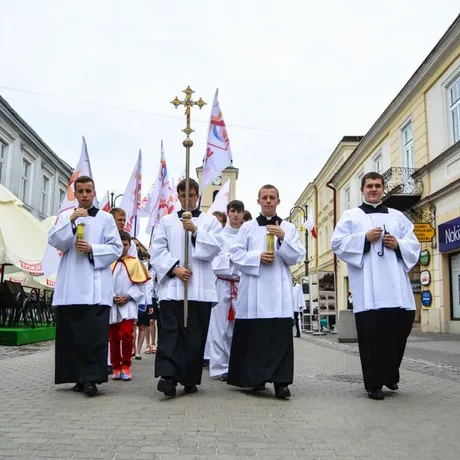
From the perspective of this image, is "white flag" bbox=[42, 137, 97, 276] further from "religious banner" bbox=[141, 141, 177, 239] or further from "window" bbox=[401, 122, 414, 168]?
"window" bbox=[401, 122, 414, 168]

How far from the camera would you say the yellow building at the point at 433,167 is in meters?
17.6

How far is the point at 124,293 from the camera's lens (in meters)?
7.58

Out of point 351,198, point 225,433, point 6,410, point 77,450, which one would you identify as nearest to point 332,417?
point 225,433

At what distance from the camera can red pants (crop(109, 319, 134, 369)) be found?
282 inches

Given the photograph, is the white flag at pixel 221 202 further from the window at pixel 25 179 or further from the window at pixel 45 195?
the window at pixel 45 195

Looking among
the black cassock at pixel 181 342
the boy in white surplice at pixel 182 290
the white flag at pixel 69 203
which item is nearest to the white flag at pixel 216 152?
the boy in white surplice at pixel 182 290

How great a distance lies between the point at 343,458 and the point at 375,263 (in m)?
2.76

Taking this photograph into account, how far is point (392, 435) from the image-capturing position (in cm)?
395

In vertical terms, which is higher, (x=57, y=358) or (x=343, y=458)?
(x=57, y=358)

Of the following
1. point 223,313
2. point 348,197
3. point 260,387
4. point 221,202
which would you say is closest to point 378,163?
point 348,197

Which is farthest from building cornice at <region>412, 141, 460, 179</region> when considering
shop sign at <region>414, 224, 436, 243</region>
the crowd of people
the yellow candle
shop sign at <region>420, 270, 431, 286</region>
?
the yellow candle

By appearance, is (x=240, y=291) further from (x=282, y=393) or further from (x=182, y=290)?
(x=282, y=393)

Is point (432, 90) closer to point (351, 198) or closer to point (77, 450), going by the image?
point (351, 198)

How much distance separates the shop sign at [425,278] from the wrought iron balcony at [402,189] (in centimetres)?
262
